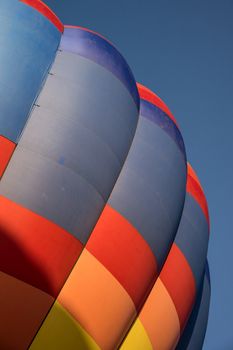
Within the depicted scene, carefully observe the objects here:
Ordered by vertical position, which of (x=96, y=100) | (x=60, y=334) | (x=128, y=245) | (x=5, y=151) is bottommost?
Result: (x=60, y=334)

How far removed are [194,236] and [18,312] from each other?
2.90 m

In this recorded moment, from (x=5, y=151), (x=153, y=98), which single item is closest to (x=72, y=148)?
(x=5, y=151)

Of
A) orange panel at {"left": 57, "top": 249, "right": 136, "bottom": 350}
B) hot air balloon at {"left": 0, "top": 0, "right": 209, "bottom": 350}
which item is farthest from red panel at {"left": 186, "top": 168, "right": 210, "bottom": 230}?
orange panel at {"left": 57, "top": 249, "right": 136, "bottom": 350}

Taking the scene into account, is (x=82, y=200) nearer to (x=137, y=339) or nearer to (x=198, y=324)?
(x=137, y=339)

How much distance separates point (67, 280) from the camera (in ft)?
19.1

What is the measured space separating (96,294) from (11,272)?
3.12 feet

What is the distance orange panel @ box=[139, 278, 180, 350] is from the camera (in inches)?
263

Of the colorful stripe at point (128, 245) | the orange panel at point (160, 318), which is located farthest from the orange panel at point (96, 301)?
the orange panel at point (160, 318)

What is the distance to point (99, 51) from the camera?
6902 mm

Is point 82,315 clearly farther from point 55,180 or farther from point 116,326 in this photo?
point 55,180

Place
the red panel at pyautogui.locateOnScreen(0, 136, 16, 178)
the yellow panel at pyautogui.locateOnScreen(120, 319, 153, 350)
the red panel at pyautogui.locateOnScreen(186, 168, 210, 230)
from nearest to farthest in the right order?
the red panel at pyautogui.locateOnScreen(0, 136, 16, 178)
the yellow panel at pyautogui.locateOnScreen(120, 319, 153, 350)
the red panel at pyautogui.locateOnScreen(186, 168, 210, 230)

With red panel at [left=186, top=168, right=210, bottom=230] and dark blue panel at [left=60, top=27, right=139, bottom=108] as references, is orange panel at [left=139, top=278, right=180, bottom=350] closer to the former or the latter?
red panel at [left=186, top=168, right=210, bottom=230]

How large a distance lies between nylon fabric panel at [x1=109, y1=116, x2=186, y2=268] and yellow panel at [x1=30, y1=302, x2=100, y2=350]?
1263 millimetres

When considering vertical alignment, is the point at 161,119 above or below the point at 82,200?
above
